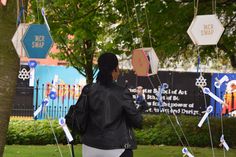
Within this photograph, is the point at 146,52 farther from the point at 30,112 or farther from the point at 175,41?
the point at 30,112

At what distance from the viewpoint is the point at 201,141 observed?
13.4 m

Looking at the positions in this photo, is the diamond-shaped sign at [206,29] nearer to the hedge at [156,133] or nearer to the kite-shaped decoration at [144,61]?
the kite-shaped decoration at [144,61]

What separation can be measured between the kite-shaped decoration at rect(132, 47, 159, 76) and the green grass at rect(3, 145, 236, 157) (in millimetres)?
5314

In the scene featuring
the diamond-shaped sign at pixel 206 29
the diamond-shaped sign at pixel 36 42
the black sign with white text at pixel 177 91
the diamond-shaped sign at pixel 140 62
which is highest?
the diamond-shaped sign at pixel 206 29

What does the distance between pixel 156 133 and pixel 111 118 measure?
970 cm

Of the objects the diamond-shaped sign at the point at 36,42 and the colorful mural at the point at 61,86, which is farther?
the colorful mural at the point at 61,86

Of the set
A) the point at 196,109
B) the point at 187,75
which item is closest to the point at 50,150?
the point at 196,109

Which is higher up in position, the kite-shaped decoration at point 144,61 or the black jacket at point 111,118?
the kite-shaped decoration at point 144,61

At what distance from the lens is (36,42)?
4.93 metres

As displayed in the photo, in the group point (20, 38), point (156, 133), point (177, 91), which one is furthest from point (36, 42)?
point (177, 91)

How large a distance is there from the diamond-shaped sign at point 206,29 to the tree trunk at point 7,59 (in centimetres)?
212

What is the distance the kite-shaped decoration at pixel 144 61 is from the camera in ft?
18.1

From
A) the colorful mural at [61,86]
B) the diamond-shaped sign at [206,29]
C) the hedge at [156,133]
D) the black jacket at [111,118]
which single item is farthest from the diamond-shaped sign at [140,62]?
the colorful mural at [61,86]

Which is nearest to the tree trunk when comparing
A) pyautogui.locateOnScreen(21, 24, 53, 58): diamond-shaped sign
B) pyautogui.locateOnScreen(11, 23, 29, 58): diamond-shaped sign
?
pyautogui.locateOnScreen(11, 23, 29, 58): diamond-shaped sign
